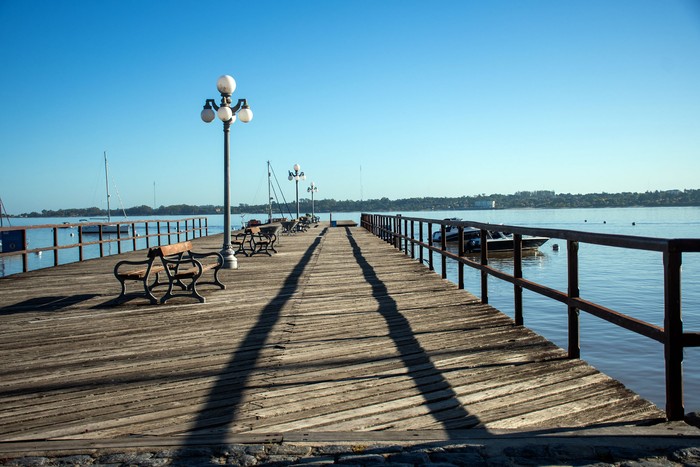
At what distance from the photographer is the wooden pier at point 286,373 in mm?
3016

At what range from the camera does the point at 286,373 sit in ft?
12.9

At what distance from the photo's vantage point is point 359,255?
47.7 feet

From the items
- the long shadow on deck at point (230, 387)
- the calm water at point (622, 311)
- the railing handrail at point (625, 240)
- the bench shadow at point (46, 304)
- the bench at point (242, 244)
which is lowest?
the calm water at point (622, 311)

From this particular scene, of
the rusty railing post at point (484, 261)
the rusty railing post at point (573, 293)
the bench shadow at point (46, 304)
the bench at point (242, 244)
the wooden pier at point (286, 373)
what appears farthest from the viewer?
the bench at point (242, 244)

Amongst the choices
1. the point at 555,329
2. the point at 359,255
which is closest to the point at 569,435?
the point at 555,329

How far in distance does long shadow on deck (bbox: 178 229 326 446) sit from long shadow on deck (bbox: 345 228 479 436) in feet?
3.69

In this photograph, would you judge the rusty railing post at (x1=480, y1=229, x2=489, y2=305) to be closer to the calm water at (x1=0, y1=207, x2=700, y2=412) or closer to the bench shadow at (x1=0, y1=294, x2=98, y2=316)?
the calm water at (x1=0, y1=207, x2=700, y2=412)

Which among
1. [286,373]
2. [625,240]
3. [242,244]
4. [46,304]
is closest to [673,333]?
[625,240]

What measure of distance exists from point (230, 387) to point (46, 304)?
5041 millimetres

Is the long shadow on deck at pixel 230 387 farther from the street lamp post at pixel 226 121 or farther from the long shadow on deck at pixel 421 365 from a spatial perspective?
the street lamp post at pixel 226 121

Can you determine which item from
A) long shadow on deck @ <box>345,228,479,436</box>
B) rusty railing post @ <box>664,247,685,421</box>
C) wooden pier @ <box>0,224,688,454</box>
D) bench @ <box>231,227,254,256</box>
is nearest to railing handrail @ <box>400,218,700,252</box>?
rusty railing post @ <box>664,247,685,421</box>

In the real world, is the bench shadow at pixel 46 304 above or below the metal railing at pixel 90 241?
below

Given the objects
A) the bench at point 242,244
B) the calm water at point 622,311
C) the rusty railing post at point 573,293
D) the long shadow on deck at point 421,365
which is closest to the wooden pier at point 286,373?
the long shadow on deck at point 421,365

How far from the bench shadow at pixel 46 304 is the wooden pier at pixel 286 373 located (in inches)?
2.8
